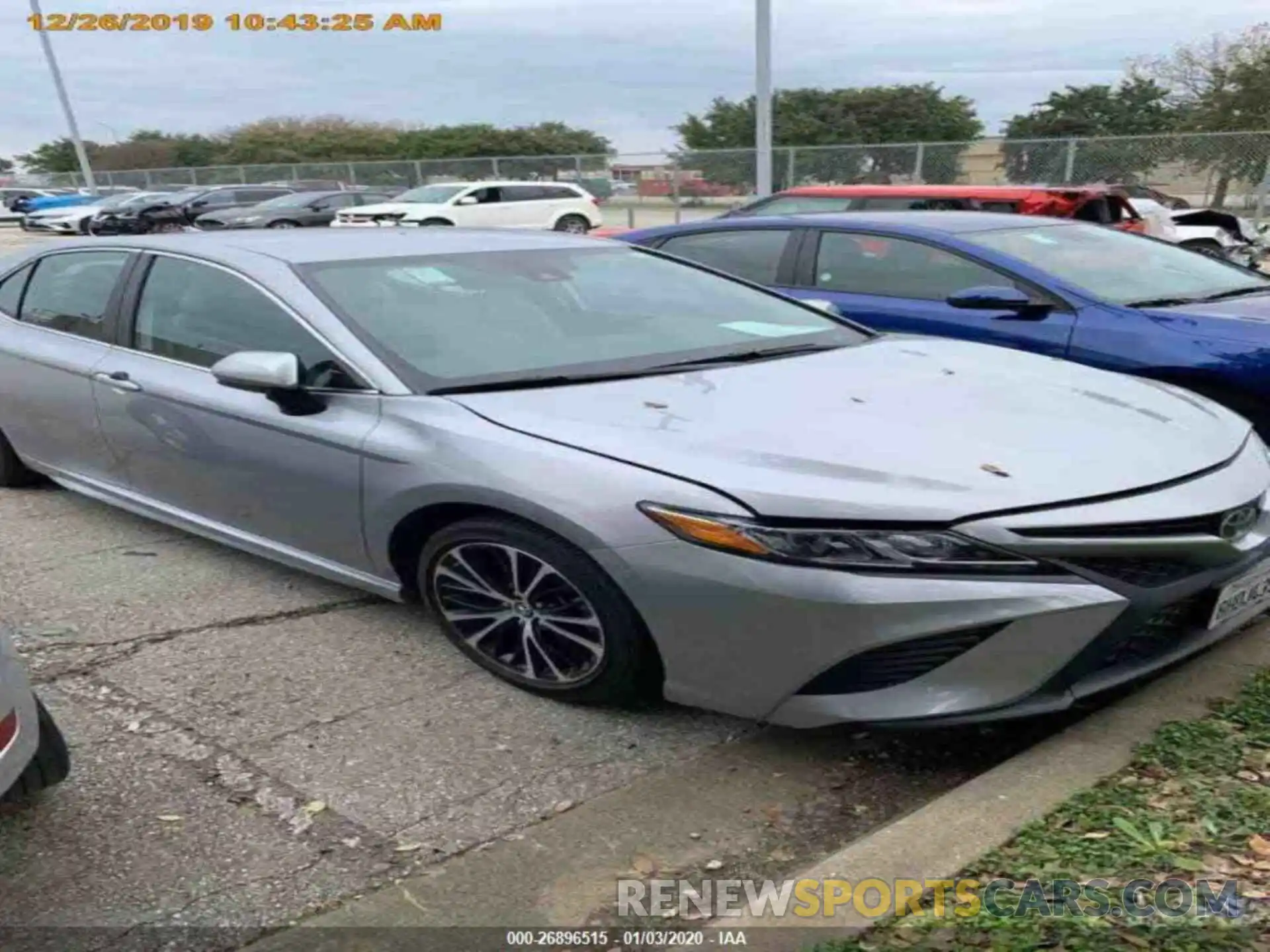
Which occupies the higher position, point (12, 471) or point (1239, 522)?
point (1239, 522)

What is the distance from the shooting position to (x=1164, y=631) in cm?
265

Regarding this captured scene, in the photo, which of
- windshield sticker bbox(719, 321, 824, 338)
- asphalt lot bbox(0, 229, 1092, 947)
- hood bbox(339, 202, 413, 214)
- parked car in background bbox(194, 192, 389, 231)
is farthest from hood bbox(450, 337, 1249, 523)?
parked car in background bbox(194, 192, 389, 231)

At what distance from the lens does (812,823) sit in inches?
101

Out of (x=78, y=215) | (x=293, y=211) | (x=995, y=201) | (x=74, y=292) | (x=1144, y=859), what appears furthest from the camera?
(x=78, y=215)

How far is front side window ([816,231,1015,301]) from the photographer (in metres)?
5.27

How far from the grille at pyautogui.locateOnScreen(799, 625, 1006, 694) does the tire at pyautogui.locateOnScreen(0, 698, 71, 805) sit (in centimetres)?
174

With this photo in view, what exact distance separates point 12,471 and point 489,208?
57.2ft

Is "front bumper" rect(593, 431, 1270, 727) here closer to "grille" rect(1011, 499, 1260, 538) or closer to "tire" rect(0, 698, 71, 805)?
"grille" rect(1011, 499, 1260, 538)

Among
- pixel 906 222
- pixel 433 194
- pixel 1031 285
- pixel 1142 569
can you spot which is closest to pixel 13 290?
pixel 906 222

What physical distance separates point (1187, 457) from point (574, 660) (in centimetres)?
173

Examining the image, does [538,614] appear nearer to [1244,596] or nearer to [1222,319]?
[1244,596]

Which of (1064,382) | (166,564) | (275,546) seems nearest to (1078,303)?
(1064,382)

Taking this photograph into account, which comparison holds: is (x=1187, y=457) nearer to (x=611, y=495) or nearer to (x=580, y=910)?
(x=611, y=495)

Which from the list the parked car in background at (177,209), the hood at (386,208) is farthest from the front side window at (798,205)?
the parked car in background at (177,209)
